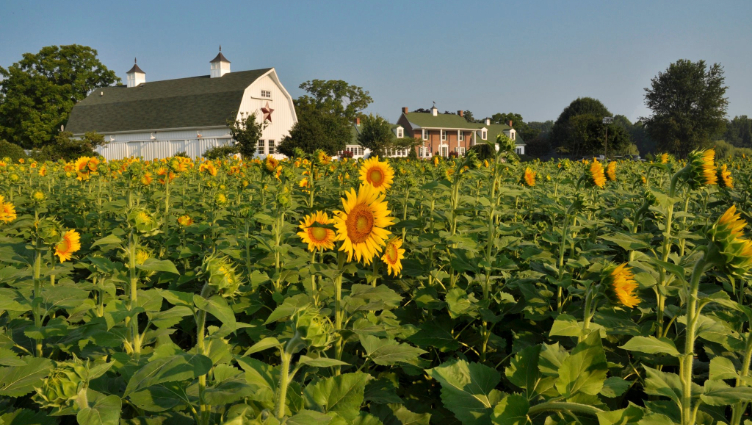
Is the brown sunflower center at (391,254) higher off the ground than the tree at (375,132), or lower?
lower

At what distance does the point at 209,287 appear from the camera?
134cm

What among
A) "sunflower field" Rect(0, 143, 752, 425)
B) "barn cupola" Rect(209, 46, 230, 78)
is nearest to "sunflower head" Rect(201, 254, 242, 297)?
"sunflower field" Rect(0, 143, 752, 425)

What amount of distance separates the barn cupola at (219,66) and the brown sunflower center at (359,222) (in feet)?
174

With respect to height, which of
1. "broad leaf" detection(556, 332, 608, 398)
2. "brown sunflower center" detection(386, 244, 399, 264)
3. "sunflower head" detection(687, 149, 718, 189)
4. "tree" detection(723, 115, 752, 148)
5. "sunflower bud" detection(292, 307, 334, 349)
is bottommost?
"broad leaf" detection(556, 332, 608, 398)

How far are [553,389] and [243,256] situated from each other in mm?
2063

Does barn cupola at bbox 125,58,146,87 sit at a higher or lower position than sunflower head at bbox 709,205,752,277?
higher

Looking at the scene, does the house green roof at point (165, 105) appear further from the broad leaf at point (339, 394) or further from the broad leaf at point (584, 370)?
the broad leaf at point (584, 370)

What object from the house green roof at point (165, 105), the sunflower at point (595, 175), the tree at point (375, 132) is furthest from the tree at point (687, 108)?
the sunflower at point (595, 175)

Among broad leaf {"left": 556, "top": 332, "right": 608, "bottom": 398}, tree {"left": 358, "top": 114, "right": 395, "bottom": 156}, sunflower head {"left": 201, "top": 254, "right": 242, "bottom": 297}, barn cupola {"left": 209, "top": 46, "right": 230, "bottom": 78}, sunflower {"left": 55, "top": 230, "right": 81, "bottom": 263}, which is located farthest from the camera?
tree {"left": 358, "top": 114, "right": 395, "bottom": 156}

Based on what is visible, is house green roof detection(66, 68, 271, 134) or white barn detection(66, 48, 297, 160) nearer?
white barn detection(66, 48, 297, 160)

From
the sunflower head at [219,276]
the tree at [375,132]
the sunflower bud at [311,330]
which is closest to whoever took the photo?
the sunflower bud at [311,330]

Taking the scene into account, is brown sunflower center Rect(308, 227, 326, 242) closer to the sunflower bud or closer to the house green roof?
the sunflower bud

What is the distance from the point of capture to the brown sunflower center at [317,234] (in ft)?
8.31

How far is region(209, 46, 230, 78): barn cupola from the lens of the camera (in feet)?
165
